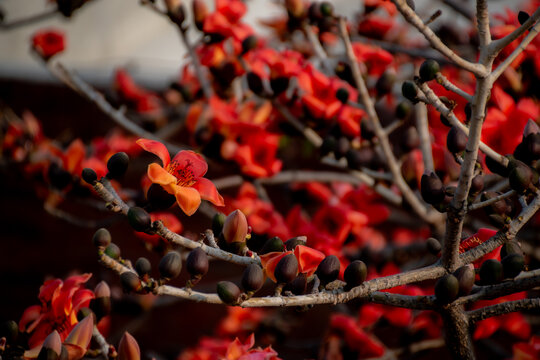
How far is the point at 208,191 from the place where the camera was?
2.05ft

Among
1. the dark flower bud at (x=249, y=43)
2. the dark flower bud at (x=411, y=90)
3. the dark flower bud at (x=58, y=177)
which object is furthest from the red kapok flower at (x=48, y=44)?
the dark flower bud at (x=411, y=90)

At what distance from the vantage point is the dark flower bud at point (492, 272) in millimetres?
509

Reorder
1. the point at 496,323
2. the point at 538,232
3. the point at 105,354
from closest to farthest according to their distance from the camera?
the point at 105,354 < the point at 496,323 < the point at 538,232

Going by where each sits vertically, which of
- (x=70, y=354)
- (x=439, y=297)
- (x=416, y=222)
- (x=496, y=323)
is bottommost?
(x=70, y=354)

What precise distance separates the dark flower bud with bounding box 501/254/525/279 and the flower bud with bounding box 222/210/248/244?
0.90 ft

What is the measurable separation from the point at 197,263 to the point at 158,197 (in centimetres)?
11

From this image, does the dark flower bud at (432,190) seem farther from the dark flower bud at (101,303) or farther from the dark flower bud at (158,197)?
A: the dark flower bud at (101,303)

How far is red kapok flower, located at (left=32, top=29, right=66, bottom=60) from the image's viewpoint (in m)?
1.23

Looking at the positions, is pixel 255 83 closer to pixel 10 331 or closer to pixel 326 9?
pixel 326 9

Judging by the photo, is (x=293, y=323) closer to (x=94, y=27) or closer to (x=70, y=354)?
(x=70, y=354)

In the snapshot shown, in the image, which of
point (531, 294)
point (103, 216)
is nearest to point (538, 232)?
point (531, 294)

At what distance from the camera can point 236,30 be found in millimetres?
1071

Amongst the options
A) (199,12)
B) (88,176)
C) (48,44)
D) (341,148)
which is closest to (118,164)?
(88,176)

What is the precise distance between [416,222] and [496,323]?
0.67 meters
